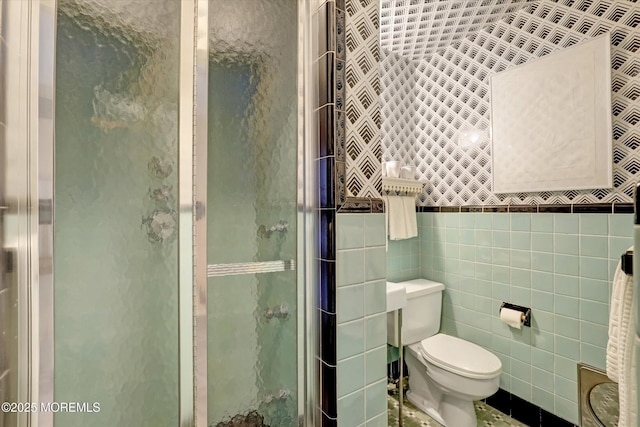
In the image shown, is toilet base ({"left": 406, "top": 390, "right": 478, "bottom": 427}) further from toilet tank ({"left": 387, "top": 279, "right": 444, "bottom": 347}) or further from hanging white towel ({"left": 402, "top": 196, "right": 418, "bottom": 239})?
hanging white towel ({"left": 402, "top": 196, "right": 418, "bottom": 239})

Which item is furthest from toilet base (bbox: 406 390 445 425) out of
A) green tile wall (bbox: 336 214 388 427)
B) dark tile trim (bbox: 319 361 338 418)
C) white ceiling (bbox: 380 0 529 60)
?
white ceiling (bbox: 380 0 529 60)

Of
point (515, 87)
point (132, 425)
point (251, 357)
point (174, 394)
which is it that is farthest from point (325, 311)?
point (515, 87)

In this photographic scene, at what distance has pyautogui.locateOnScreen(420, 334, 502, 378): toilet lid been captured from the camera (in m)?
1.52

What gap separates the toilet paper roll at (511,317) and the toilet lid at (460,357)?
0.22 meters

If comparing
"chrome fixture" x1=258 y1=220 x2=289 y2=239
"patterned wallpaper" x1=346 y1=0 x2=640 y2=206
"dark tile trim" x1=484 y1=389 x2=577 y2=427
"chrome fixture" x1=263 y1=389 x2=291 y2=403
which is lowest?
"dark tile trim" x1=484 y1=389 x2=577 y2=427

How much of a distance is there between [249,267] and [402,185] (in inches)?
57.2

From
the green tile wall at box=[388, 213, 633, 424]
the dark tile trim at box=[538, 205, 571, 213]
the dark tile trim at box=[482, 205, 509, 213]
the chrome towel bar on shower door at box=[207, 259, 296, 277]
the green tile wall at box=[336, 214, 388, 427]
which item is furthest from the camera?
the dark tile trim at box=[482, 205, 509, 213]

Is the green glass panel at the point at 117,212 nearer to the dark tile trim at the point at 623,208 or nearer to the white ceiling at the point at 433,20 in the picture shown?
the white ceiling at the point at 433,20

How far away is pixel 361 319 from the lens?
0.97 meters

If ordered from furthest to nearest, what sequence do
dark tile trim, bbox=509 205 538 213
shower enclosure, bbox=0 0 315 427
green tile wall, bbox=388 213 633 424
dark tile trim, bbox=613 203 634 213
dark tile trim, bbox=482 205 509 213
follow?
dark tile trim, bbox=482 205 509 213, dark tile trim, bbox=509 205 538 213, green tile wall, bbox=388 213 633 424, dark tile trim, bbox=613 203 634 213, shower enclosure, bbox=0 0 315 427

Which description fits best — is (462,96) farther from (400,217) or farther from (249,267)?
(249,267)

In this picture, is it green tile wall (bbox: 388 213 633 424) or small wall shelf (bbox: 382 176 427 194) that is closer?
green tile wall (bbox: 388 213 633 424)

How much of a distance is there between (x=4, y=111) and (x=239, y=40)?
1.94 ft

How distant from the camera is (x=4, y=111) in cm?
62
